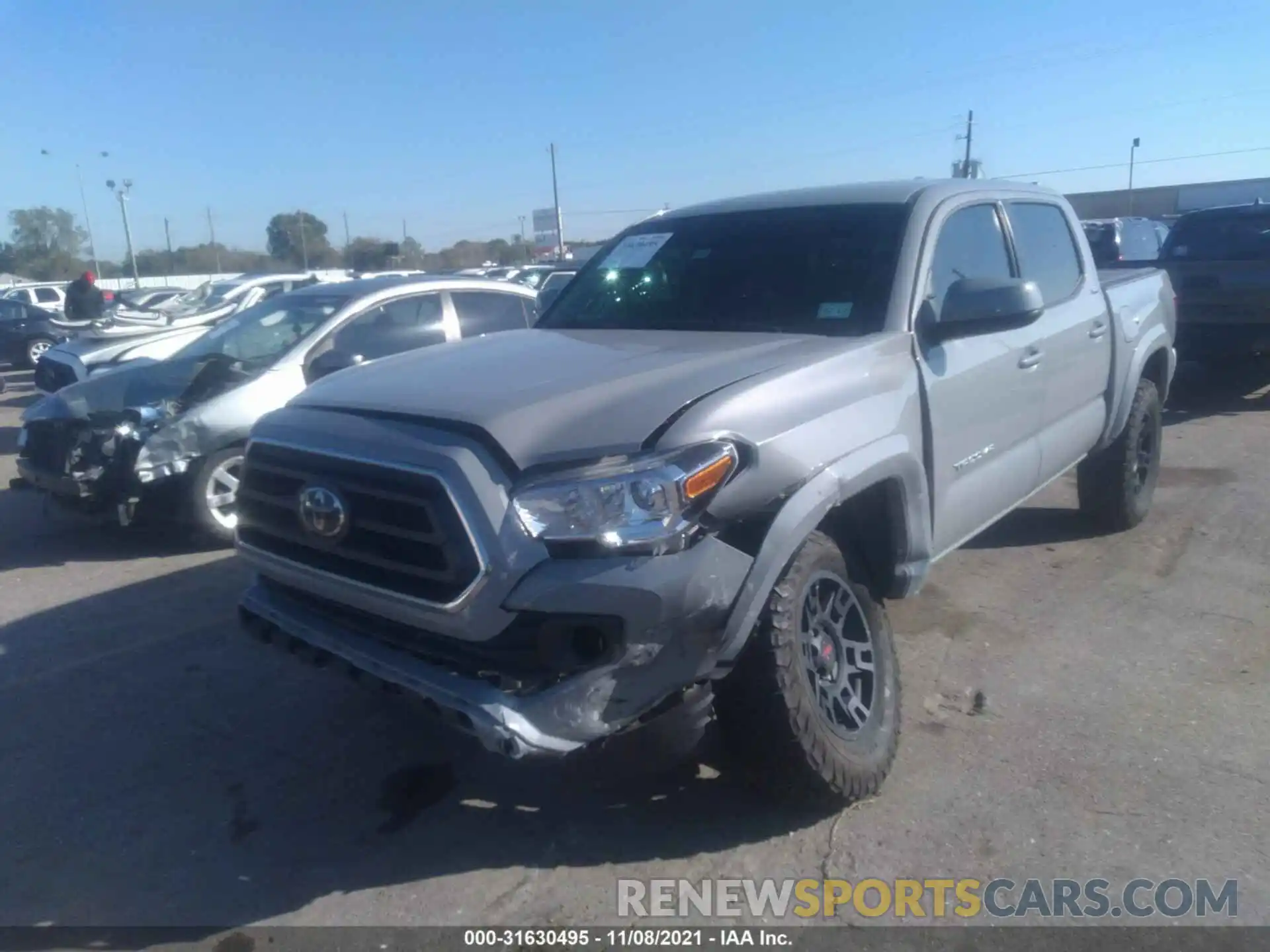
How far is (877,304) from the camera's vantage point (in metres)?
3.91

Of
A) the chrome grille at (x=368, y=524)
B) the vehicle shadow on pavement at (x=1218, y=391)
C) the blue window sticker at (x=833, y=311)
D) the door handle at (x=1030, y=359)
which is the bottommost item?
the vehicle shadow on pavement at (x=1218, y=391)

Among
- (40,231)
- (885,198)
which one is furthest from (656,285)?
(40,231)

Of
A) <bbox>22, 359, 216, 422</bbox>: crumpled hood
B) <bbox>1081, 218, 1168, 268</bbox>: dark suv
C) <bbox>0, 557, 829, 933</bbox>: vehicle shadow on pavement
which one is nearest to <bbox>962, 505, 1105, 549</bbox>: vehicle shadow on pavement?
<bbox>0, 557, 829, 933</bbox>: vehicle shadow on pavement

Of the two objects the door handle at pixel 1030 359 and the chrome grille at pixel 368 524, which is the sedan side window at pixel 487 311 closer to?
the door handle at pixel 1030 359

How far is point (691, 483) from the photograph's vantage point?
2885 mm

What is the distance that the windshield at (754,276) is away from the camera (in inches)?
158

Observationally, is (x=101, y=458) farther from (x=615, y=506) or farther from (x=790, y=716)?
(x=790, y=716)

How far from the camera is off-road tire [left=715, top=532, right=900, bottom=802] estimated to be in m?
3.11

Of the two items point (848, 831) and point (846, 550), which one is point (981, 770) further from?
point (846, 550)

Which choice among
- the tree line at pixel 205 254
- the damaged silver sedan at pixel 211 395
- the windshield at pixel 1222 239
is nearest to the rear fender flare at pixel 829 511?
the damaged silver sedan at pixel 211 395

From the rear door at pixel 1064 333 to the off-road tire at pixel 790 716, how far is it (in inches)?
79.7

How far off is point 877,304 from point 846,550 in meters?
0.91

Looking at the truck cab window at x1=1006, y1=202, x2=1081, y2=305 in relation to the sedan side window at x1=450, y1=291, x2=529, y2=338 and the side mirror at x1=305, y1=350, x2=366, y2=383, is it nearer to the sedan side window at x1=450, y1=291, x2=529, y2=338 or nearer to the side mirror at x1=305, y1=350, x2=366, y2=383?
the side mirror at x1=305, y1=350, x2=366, y2=383

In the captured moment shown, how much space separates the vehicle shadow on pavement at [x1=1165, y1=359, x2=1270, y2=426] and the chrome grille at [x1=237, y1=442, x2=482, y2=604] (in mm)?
8754
